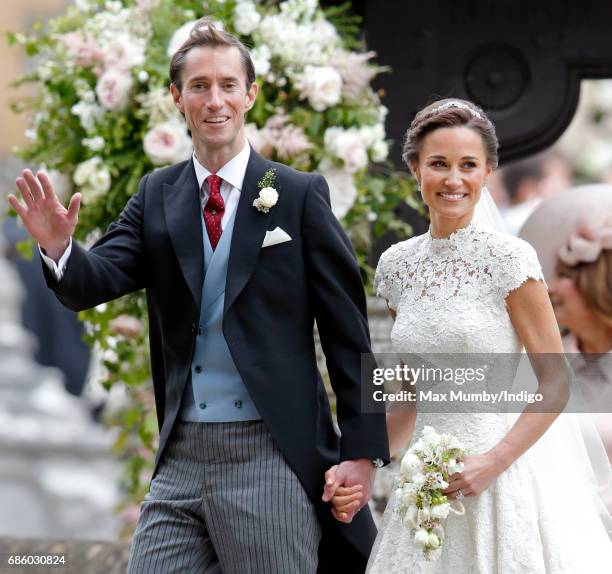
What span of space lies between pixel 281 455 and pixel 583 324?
1748 mm

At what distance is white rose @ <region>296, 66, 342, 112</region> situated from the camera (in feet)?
16.4

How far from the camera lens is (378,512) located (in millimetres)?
5391

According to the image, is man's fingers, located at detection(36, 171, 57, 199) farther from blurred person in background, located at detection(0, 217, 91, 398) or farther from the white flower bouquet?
blurred person in background, located at detection(0, 217, 91, 398)

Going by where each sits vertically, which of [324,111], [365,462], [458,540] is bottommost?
[458,540]

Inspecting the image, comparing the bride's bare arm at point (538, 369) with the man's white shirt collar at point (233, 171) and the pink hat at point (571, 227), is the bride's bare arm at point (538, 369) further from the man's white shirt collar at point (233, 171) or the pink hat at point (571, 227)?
the pink hat at point (571, 227)

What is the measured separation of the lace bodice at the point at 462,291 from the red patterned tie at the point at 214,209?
54cm

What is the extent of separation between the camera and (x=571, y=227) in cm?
491

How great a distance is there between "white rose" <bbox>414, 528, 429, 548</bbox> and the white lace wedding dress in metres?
0.13

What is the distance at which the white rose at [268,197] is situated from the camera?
3.44m

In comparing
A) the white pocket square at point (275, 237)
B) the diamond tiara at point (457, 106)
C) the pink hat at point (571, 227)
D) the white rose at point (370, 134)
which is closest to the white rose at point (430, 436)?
the white pocket square at point (275, 237)

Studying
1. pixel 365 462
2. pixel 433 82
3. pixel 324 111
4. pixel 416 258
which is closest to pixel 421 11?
pixel 433 82

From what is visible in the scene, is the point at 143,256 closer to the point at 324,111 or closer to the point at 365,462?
the point at 365,462

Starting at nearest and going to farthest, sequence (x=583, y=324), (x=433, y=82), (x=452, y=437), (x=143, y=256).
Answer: (x=452, y=437) < (x=143, y=256) < (x=583, y=324) < (x=433, y=82)

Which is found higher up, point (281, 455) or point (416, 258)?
point (416, 258)
